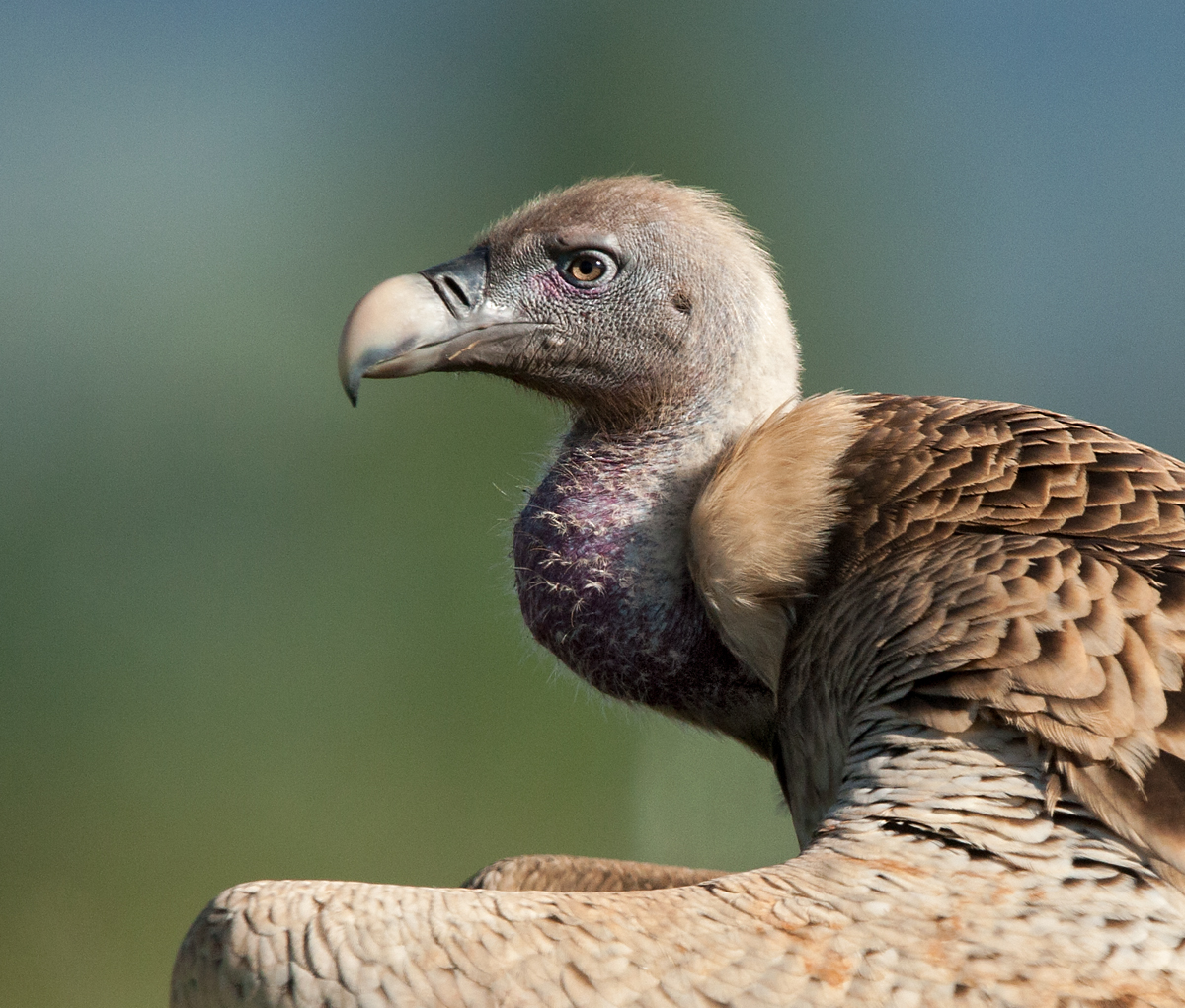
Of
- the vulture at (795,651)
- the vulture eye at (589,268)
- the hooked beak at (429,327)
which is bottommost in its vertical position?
the vulture at (795,651)

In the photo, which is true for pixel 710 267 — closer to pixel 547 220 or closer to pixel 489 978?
pixel 547 220

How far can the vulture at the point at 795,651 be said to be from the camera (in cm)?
125

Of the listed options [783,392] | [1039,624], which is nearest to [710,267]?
[783,392]

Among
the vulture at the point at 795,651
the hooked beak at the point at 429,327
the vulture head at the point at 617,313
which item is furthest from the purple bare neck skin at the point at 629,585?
the hooked beak at the point at 429,327

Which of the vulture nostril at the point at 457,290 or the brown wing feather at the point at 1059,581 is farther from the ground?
the vulture nostril at the point at 457,290

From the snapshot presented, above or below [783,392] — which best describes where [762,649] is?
below

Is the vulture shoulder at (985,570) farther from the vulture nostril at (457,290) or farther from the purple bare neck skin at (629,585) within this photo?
the vulture nostril at (457,290)

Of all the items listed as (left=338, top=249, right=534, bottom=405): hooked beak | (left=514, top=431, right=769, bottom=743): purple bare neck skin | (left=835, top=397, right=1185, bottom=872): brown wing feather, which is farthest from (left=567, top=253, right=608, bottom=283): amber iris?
(left=835, top=397, right=1185, bottom=872): brown wing feather

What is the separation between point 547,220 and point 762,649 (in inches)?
32.9

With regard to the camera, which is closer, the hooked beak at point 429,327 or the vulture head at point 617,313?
the hooked beak at point 429,327

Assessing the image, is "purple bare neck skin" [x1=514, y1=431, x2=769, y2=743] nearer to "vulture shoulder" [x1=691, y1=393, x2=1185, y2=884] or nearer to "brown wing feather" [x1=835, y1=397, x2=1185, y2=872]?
"vulture shoulder" [x1=691, y1=393, x2=1185, y2=884]

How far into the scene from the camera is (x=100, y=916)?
4.95m

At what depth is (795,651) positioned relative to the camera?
170 centimetres

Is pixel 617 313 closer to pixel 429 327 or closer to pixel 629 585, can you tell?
pixel 429 327
